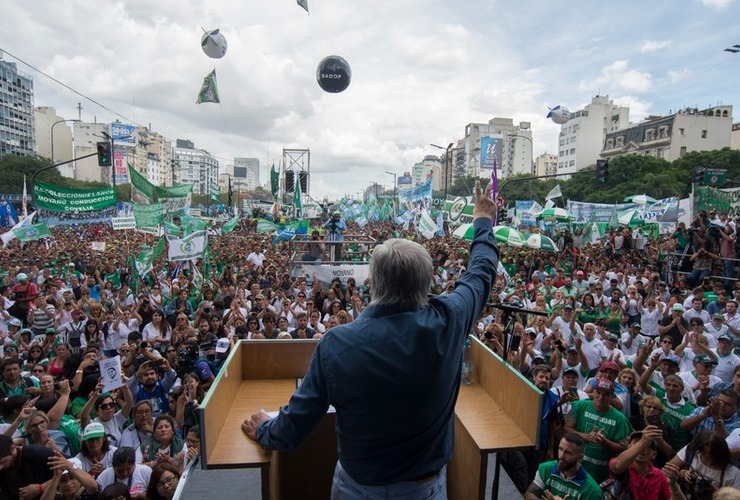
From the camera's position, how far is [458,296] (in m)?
1.89

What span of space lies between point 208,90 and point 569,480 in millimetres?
14652

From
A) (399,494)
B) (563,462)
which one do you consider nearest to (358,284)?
(563,462)

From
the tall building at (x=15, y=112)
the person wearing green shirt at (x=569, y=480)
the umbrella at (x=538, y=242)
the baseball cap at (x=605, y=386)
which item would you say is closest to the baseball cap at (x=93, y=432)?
the person wearing green shirt at (x=569, y=480)

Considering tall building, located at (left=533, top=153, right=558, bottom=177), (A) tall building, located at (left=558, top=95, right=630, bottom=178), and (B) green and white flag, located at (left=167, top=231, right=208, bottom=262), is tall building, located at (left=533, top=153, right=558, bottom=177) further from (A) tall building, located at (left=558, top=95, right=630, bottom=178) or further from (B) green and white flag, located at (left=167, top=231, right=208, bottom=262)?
(B) green and white flag, located at (left=167, top=231, right=208, bottom=262)

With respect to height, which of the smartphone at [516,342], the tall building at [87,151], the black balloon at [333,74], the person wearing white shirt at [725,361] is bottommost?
the person wearing white shirt at [725,361]

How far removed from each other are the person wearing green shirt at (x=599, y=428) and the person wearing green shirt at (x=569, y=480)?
606 millimetres

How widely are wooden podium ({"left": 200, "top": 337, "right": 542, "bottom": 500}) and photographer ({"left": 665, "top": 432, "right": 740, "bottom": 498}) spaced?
2.36 metres

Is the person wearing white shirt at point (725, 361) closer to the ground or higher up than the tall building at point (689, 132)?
closer to the ground

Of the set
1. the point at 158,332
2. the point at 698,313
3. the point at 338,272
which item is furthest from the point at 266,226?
the point at 698,313

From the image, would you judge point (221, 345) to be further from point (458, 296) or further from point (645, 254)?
point (645, 254)

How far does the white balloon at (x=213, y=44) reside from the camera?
40.0ft

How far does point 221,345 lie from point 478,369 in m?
4.42

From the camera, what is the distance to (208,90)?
15086 mm

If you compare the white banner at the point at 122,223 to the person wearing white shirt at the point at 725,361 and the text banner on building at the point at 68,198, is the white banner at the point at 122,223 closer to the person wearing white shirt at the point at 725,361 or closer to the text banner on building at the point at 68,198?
the text banner on building at the point at 68,198
